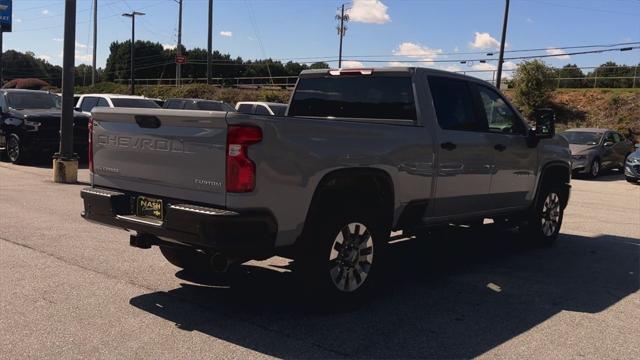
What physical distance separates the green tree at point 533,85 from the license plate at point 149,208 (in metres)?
34.2

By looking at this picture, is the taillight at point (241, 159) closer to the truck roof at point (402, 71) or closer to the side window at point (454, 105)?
the truck roof at point (402, 71)

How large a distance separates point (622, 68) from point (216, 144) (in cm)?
4834

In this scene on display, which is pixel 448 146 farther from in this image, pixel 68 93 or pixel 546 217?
pixel 68 93

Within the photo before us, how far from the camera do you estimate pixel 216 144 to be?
416cm

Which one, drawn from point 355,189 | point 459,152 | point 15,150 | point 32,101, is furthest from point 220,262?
point 32,101

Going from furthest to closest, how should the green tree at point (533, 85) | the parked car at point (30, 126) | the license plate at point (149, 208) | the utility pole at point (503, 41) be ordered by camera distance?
the green tree at point (533, 85) < the utility pole at point (503, 41) < the parked car at point (30, 126) < the license plate at point (149, 208)

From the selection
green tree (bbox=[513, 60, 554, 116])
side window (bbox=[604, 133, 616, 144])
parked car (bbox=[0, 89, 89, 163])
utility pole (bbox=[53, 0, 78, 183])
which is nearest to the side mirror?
utility pole (bbox=[53, 0, 78, 183])

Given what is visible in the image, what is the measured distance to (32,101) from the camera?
16156 mm

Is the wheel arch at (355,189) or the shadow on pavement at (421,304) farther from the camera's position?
the wheel arch at (355,189)

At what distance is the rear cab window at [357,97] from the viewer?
584 centimetres

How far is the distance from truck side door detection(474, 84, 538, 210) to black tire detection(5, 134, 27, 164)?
12606 millimetres

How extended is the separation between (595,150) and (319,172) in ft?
57.7

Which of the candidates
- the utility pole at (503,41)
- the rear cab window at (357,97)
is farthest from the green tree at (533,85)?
the rear cab window at (357,97)

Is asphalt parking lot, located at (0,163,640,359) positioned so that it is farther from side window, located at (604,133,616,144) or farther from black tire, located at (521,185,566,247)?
side window, located at (604,133,616,144)
